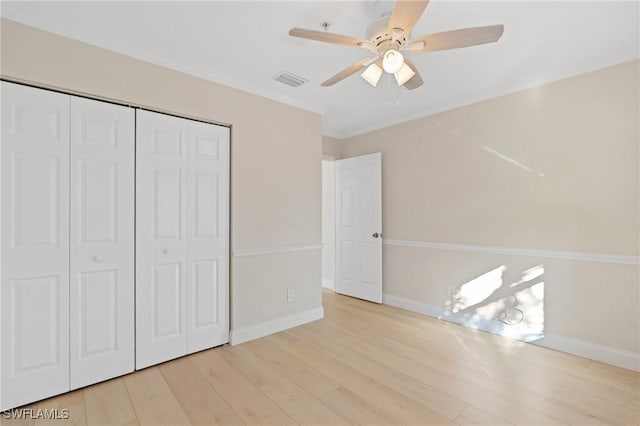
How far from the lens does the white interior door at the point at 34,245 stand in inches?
76.0

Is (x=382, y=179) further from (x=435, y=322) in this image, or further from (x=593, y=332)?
(x=593, y=332)

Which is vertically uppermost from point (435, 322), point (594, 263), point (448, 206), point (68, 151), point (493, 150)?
point (493, 150)

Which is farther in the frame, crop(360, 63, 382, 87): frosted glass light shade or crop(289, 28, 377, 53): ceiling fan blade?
crop(360, 63, 382, 87): frosted glass light shade

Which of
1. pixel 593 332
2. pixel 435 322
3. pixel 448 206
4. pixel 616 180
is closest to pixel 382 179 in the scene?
pixel 448 206

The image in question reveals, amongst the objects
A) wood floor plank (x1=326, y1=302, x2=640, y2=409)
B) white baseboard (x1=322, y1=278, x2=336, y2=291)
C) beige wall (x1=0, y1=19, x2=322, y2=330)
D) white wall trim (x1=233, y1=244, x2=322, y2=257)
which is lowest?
wood floor plank (x1=326, y1=302, x2=640, y2=409)

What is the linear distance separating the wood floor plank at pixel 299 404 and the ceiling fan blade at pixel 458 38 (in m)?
2.32

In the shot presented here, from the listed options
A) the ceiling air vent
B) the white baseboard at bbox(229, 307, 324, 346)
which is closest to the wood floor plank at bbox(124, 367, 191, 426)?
the white baseboard at bbox(229, 307, 324, 346)

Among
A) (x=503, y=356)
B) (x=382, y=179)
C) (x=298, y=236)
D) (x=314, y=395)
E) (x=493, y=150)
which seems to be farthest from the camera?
(x=382, y=179)

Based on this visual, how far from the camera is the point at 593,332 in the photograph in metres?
2.64

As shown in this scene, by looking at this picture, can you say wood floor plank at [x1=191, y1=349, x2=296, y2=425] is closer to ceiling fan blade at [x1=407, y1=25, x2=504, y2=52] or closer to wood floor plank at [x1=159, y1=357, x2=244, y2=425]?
wood floor plank at [x1=159, y1=357, x2=244, y2=425]

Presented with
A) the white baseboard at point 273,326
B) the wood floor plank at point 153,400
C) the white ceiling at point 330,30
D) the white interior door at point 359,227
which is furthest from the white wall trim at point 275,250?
the white ceiling at point 330,30

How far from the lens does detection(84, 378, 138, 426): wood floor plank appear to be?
186cm

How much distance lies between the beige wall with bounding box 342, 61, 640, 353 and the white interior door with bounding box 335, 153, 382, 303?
386mm

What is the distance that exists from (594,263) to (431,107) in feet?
7.63
